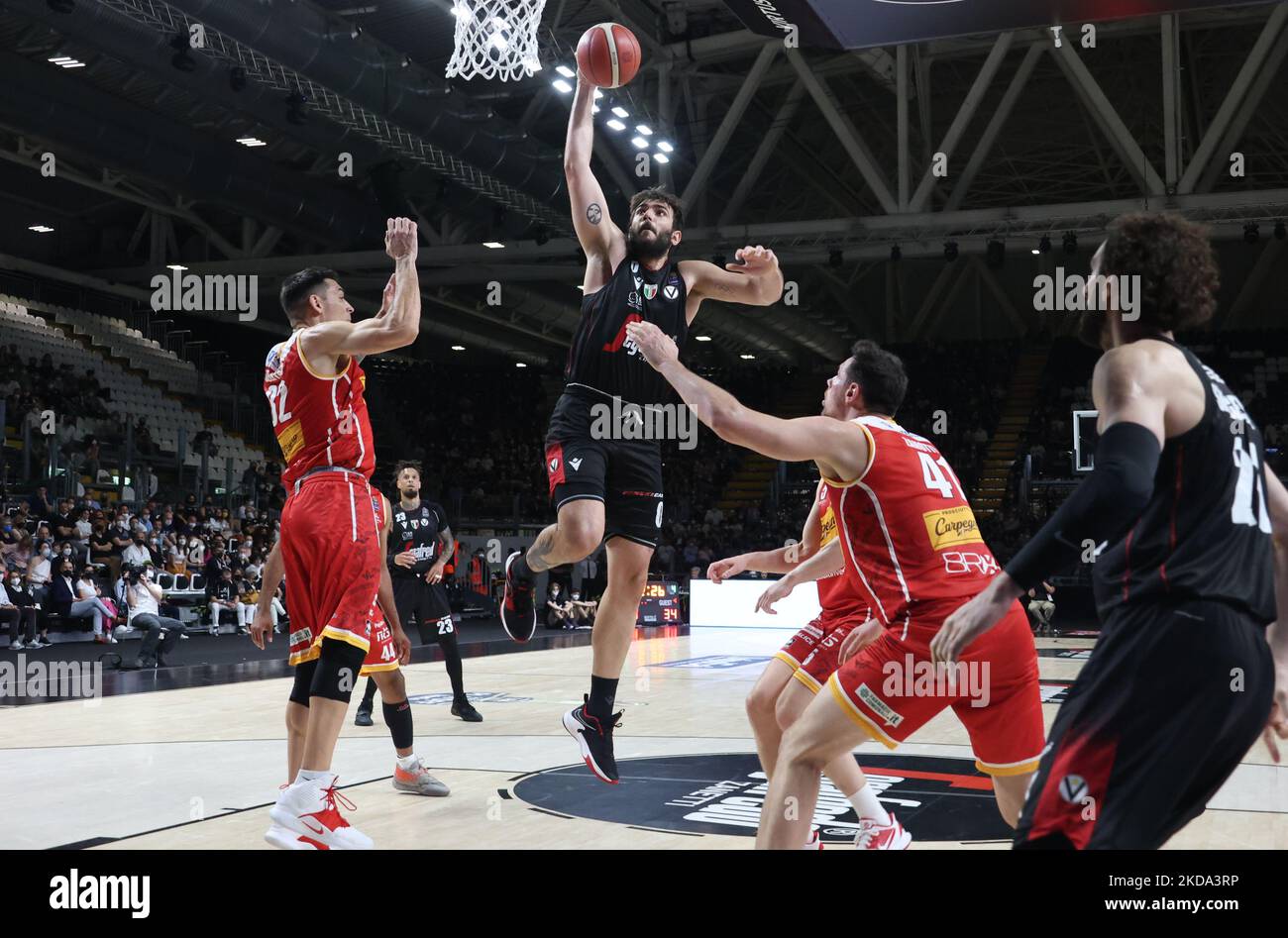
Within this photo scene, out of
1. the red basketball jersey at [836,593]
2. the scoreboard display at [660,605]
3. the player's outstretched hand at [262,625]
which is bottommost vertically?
the scoreboard display at [660,605]

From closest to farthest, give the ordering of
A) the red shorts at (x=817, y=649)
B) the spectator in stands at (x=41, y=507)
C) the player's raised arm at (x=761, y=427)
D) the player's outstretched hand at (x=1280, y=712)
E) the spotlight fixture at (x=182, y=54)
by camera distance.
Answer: the player's outstretched hand at (x=1280, y=712), the player's raised arm at (x=761, y=427), the red shorts at (x=817, y=649), the spotlight fixture at (x=182, y=54), the spectator in stands at (x=41, y=507)

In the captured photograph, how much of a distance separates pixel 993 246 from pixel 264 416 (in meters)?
16.4

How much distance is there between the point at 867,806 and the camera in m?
4.17

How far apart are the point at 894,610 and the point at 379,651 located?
2.62 m

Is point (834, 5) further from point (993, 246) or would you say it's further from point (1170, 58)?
point (993, 246)

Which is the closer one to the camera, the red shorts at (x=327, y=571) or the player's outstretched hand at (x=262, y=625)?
the red shorts at (x=327, y=571)

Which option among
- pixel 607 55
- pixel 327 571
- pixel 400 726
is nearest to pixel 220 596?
pixel 400 726

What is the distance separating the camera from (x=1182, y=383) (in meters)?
2.39

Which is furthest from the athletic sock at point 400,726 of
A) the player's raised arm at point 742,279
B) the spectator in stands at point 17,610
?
the spectator in stands at point 17,610

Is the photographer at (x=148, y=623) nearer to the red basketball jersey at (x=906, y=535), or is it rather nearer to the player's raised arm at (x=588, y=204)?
the player's raised arm at (x=588, y=204)

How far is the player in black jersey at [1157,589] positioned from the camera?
2285 mm

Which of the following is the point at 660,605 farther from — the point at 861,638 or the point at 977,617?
the point at 977,617

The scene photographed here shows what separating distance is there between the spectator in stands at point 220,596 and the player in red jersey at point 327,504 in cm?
1317

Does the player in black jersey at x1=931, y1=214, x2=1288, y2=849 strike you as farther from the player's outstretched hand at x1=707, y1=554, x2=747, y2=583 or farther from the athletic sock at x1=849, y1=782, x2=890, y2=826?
the player's outstretched hand at x1=707, y1=554, x2=747, y2=583
